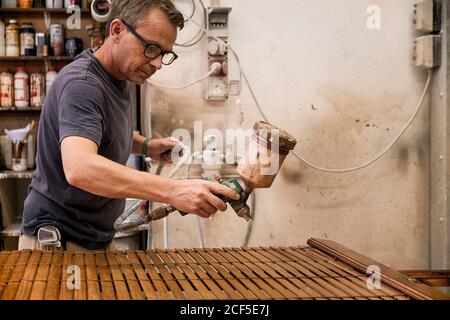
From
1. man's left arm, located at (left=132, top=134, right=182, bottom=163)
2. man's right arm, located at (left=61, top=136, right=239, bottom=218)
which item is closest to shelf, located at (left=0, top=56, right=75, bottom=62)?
man's left arm, located at (left=132, top=134, right=182, bottom=163)

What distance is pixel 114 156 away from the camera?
75.3 inches

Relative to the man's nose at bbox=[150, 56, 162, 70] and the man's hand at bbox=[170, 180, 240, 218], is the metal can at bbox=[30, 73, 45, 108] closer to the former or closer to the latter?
the man's nose at bbox=[150, 56, 162, 70]

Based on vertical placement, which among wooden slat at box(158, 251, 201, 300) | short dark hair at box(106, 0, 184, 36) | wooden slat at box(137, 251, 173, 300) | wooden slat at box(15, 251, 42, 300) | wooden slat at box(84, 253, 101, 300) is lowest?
wooden slat at box(158, 251, 201, 300)

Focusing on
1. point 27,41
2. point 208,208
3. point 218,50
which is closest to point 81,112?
point 208,208

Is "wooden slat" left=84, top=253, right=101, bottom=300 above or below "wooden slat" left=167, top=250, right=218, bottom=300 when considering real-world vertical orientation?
above

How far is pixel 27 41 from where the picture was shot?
12.6 ft

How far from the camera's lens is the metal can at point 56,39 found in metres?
3.86

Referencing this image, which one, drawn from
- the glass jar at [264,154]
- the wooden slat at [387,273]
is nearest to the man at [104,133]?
the glass jar at [264,154]

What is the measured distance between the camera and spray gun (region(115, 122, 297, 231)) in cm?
165

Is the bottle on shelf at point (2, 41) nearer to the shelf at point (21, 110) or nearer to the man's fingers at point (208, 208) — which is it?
the shelf at point (21, 110)

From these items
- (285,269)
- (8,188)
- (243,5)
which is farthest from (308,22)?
(8,188)

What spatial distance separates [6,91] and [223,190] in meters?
2.82

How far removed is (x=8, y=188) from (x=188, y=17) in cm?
186

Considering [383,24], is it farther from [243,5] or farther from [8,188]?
[8,188]
